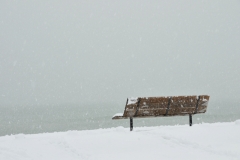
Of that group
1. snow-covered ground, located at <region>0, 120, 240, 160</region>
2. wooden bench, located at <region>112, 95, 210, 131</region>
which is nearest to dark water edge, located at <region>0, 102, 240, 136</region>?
wooden bench, located at <region>112, 95, 210, 131</region>

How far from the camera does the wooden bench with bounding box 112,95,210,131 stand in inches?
387

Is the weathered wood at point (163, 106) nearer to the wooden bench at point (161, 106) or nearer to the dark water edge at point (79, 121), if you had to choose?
the wooden bench at point (161, 106)

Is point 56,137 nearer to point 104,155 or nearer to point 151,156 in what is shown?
point 104,155

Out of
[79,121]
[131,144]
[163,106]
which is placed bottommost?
[79,121]

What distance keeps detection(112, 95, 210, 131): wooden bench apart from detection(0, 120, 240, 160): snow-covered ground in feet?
1.86

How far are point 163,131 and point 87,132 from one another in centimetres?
195

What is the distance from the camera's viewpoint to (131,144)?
304 inches

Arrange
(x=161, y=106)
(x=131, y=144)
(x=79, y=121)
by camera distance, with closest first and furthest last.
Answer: (x=131, y=144) < (x=161, y=106) < (x=79, y=121)

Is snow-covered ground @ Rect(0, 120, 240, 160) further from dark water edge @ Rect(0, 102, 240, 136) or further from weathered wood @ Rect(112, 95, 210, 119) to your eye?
dark water edge @ Rect(0, 102, 240, 136)

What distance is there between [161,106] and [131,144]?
2719 mm

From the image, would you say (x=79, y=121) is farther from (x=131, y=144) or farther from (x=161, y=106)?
(x=131, y=144)

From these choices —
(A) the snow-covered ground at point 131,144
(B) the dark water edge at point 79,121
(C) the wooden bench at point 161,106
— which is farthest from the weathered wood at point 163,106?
(B) the dark water edge at point 79,121

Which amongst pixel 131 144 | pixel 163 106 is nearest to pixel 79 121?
pixel 163 106

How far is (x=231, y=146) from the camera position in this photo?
728 centimetres
